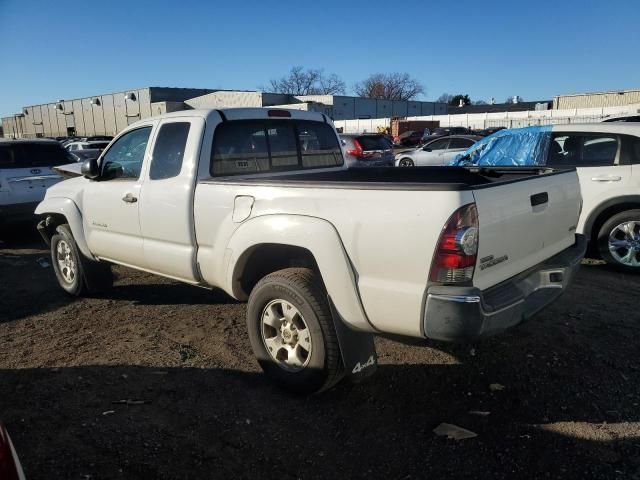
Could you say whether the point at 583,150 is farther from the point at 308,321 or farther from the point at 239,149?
the point at 308,321

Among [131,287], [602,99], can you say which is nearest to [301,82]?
[602,99]

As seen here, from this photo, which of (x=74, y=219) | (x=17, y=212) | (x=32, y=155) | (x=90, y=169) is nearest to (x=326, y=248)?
(x=90, y=169)

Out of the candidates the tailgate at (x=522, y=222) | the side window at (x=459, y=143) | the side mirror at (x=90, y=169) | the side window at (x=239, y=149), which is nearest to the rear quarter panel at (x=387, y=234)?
the tailgate at (x=522, y=222)

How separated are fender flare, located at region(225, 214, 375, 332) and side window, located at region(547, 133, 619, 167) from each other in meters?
4.70

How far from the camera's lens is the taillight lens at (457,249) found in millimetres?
2562

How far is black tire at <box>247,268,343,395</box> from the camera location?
123 inches

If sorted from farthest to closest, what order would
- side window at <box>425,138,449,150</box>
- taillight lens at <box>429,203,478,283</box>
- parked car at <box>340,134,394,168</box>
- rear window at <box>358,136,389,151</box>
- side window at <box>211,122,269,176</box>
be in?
side window at <box>425,138,449,150</box> → rear window at <box>358,136,389,151</box> → parked car at <box>340,134,394,168</box> → side window at <box>211,122,269,176</box> → taillight lens at <box>429,203,478,283</box>

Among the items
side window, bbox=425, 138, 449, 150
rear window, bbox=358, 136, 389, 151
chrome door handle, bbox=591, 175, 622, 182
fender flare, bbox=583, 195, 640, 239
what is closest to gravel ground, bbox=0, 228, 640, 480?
fender flare, bbox=583, 195, 640, 239

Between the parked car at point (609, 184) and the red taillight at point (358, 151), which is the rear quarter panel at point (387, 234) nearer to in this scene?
the parked car at point (609, 184)

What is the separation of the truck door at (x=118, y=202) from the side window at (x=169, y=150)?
22 cm

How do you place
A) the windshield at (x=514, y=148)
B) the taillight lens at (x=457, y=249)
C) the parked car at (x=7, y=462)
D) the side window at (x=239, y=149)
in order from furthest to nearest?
the windshield at (x=514, y=148) < the side window at (x=239, y=149) < the taillight lens at (x=457, y=249) < the parked car at (x=7, y=462)

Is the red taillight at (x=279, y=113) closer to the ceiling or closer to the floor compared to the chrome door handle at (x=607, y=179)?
closer to the ceiling

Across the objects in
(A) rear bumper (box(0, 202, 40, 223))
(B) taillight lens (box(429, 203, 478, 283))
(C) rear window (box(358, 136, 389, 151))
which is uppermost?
(C) rear window (box(358, 136, 389, 151))

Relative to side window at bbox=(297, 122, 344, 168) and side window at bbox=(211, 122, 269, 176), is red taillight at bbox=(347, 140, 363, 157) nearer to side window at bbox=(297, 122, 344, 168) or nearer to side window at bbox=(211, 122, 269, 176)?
side window at bbox=(297, 122, 344, 168)
